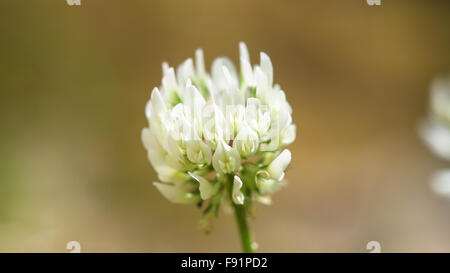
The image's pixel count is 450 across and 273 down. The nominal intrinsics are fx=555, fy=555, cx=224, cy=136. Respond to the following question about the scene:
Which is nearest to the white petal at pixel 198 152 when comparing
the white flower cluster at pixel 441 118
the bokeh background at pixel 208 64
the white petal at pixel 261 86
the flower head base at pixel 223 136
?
the flower head base at pixel 223 136

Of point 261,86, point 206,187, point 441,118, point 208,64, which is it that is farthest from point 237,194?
point 208,64

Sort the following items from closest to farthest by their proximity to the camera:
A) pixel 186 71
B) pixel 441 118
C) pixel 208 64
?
pixel 186 71 < pixel 441 118 < pixel 208 64

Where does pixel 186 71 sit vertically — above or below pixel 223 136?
above

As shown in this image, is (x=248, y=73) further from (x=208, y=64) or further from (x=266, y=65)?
(x=208, y=64)

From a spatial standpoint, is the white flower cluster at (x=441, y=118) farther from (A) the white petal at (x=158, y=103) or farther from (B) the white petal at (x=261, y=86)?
(A) the white petal at (x=158, y=103)

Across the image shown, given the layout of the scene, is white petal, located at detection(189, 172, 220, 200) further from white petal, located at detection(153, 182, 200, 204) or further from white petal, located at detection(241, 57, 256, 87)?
white petal, located at detection(241, 57, 256, 87)

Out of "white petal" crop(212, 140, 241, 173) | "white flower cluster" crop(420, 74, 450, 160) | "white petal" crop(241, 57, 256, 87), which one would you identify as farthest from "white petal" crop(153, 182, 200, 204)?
"white flower cluster" crop(420, 74, 450, 160)

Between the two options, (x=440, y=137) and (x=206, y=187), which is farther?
(x=440, y=137)
